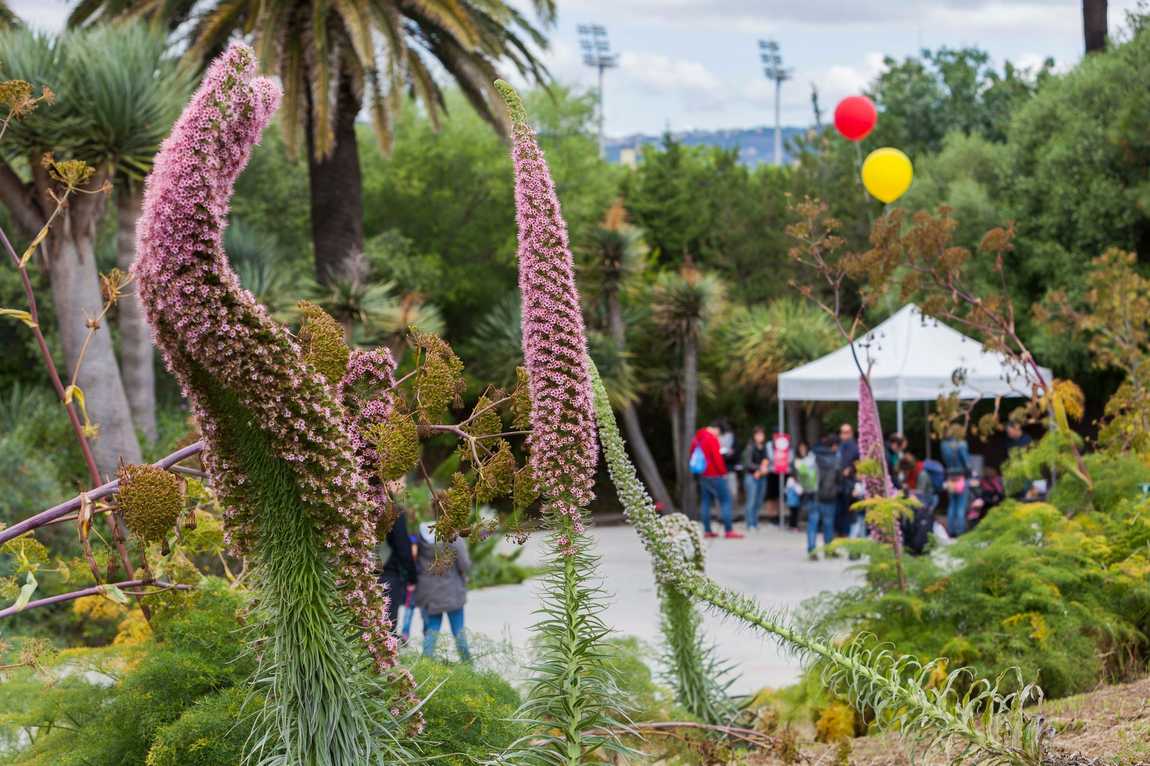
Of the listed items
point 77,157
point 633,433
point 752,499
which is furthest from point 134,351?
point 633,433

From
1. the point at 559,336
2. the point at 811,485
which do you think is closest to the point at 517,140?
the point at 559,336

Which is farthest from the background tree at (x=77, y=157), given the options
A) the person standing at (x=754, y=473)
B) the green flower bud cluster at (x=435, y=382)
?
the person standing at (x=754, y=473)

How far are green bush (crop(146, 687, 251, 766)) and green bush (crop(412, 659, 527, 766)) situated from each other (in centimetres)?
59

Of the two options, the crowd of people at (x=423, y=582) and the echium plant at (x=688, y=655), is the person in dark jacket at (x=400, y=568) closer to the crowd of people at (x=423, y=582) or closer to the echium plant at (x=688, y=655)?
the crowd of people at (x=423, y=582)

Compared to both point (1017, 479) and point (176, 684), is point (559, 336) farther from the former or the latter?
point (1017, 479)

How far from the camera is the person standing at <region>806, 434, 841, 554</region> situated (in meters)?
17.5

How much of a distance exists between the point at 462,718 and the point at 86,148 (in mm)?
10502

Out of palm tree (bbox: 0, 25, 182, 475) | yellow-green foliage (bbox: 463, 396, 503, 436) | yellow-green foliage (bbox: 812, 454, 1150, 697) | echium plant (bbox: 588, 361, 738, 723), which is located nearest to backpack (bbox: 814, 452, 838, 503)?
palm tree (bbox: 0, 25, 182, 475)

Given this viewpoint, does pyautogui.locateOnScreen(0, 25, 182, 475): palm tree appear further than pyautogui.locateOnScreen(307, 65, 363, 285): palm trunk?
No

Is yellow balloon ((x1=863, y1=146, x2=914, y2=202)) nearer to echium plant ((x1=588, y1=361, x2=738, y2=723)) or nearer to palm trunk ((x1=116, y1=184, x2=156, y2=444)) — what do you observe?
palm trunk ((x1=116, y1=184, x2=156, y2=444))

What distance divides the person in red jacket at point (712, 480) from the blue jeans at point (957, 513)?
3934mm

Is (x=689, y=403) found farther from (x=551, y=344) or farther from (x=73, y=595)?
(x=551, y=344)

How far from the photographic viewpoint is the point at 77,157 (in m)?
12.8

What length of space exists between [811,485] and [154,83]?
10338mm
